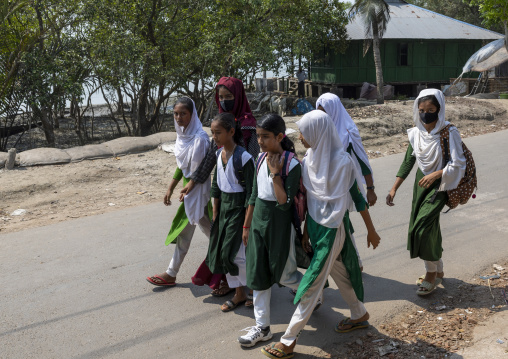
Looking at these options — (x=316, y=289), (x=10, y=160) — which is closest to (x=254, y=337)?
(x=316, y=289)

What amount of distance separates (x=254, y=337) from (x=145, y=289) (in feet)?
4.81

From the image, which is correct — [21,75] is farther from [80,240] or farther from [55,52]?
[80,240]

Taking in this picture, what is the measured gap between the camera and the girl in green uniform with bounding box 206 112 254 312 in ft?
13.0

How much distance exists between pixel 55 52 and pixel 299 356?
11.0 m

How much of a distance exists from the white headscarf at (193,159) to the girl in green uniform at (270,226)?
889 millimetres

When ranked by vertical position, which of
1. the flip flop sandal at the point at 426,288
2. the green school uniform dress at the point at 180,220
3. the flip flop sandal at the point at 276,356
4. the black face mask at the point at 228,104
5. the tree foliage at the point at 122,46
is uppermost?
the tree foliage at the point at 122,46

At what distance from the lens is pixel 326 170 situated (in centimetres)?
332

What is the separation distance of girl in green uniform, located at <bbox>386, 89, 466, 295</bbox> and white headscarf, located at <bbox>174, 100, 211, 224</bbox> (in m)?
1.76

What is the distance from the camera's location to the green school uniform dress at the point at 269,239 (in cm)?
350

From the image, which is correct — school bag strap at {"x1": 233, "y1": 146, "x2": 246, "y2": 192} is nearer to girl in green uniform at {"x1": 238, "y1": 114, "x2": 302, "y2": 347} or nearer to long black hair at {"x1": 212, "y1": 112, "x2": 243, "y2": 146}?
long black hair at {"x1": 212, "y1": 112, "x2": 243, "y2": 146}

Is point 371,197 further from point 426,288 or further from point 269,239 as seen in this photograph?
point 269,239

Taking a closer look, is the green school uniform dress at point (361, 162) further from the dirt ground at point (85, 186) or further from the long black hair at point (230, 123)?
the dirt ground at point (85, 186)

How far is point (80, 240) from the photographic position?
19.7ft

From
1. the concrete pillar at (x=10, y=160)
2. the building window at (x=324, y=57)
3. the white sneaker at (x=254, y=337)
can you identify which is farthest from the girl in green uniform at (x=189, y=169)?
the building window at (x=324, y=57)
